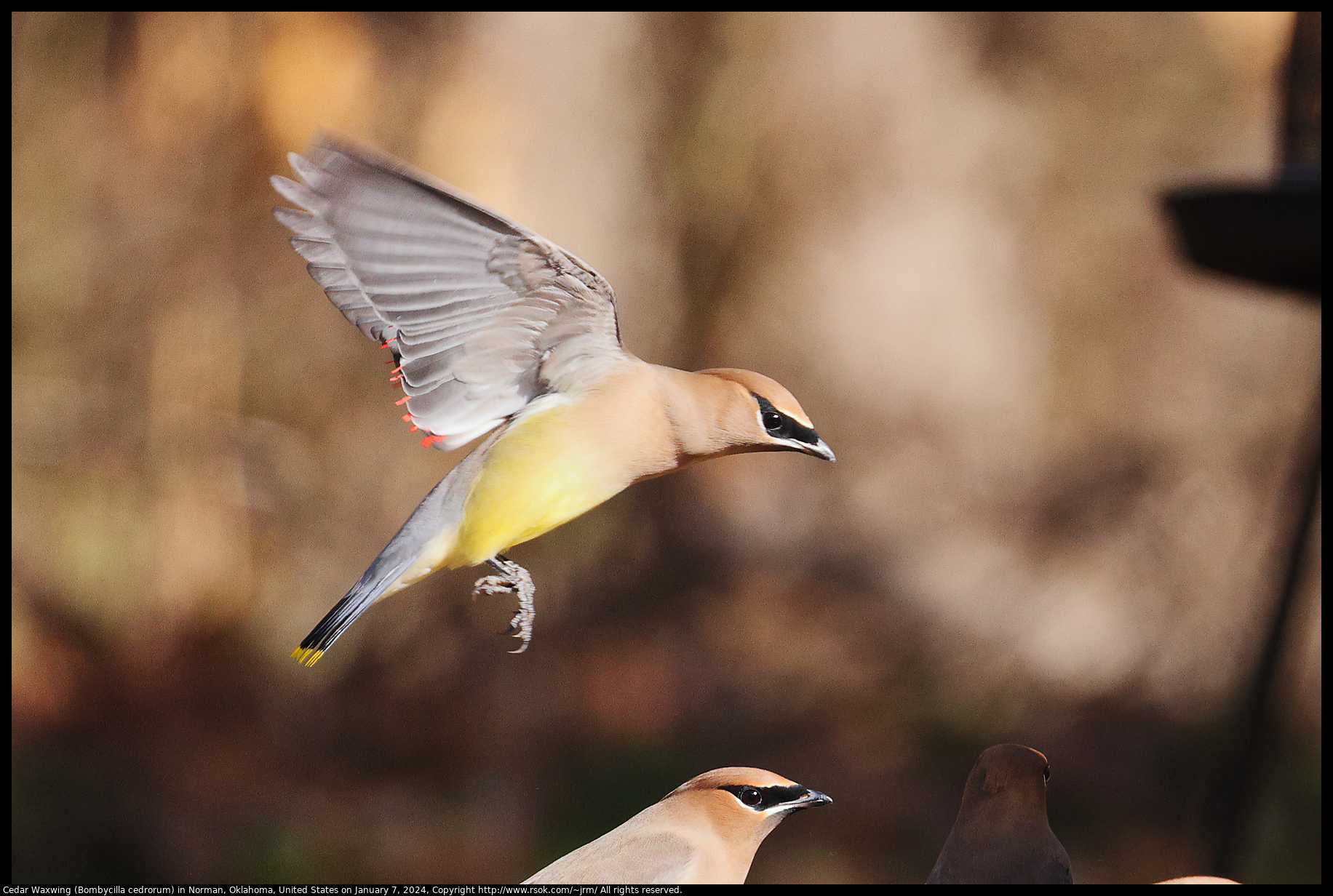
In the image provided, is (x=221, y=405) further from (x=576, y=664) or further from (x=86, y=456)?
(x=576, y=664)

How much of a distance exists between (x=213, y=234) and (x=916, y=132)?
2.75 m

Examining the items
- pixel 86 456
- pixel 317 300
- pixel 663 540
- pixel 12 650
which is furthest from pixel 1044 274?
pixel 12 650

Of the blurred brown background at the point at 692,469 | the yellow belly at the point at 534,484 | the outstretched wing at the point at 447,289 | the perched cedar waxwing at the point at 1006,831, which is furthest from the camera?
the blurred brown background at the point at 692,469

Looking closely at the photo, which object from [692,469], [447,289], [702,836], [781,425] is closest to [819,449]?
[781,425]

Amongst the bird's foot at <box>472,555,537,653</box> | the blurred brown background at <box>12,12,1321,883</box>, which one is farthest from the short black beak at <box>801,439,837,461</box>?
the blurred brown background at <box>12,12,1321,883</box>

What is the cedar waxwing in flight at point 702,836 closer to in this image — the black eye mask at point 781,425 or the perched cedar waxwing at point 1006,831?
the perched cedar waxwing at point 1006,831

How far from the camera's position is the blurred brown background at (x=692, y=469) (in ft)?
13.2

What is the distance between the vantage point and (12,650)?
4.02m

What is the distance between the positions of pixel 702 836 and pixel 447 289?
2.50 feet

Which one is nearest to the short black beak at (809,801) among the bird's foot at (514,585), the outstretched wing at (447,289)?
the bird's foot at (514,585)

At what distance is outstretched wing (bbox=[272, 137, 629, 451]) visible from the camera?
1.13 meters

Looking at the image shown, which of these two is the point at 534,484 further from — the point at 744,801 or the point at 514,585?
the point at 744,801

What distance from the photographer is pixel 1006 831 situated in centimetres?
136

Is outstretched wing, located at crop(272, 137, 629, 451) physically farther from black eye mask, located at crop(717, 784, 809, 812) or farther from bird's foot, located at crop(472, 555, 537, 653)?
black eye mask, located at crop(717, 784, 809, 812)
